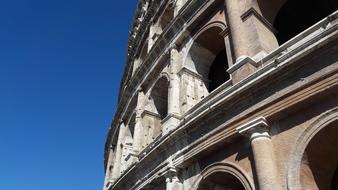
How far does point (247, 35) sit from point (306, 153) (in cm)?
361

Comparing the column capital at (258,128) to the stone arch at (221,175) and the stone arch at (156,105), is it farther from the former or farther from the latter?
the stone arch at (156,105)

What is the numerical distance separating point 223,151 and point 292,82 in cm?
223

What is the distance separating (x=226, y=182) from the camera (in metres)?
7.54

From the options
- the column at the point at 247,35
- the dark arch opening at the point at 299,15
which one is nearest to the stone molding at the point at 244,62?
the column at the point at 247,35

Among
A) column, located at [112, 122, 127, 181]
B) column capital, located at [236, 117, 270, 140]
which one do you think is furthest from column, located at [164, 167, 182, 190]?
column, located at [112, 122, 127, 181]

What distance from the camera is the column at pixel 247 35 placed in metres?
7.35

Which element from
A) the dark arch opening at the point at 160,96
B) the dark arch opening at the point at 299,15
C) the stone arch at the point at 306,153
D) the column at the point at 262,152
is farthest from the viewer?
the dark arch opening at the point at 160,96

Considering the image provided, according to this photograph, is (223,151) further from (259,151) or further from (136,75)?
(136,75)

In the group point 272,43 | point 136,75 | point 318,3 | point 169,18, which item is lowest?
point 272,43

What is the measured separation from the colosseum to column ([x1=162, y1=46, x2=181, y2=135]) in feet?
0.13

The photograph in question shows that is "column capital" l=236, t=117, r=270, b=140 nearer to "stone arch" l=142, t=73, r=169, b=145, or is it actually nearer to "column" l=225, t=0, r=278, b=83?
"column" l=225, t=0, r=278, b=83

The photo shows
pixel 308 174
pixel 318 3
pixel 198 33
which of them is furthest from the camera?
pixel 198 33

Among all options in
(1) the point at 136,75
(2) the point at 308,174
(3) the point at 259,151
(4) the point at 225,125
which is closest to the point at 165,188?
(4) the point at 225,125

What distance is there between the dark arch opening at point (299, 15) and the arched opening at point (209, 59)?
194 cm
